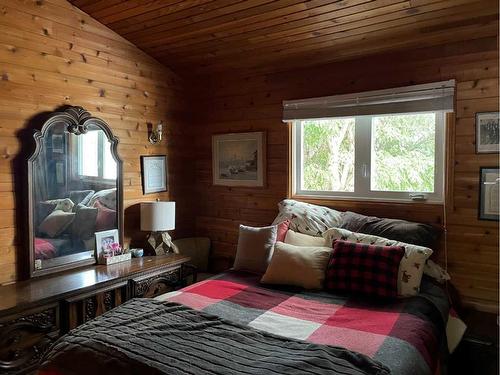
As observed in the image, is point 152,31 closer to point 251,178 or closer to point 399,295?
point 251,178

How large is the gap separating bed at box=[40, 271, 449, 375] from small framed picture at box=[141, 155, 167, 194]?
1.41 metres

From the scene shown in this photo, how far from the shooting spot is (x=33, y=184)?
8.64 ft

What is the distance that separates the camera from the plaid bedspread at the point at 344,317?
173 centimetres

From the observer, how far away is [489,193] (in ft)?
8.51

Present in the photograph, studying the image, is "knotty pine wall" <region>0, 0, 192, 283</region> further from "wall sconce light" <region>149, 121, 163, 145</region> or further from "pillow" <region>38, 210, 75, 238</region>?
"pillow" <region>38, 210, 75, 238</region>

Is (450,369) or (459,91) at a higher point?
(459,91)

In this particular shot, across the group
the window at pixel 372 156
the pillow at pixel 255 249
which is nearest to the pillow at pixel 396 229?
the window at pixel 372 156

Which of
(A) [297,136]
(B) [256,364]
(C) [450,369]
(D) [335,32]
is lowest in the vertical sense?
(C) [450,369]

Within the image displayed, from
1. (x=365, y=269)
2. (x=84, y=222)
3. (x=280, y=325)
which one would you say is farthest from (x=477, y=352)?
(x=84, y=222)

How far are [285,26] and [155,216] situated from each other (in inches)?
71.9

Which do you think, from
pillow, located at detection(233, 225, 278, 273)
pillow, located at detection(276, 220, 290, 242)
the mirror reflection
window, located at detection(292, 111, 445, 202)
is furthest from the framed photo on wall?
the mirror reflection

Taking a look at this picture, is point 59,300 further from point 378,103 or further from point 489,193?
point 489,193

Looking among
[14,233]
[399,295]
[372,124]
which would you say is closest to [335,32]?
[372,124]

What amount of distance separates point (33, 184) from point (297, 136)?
212cm
